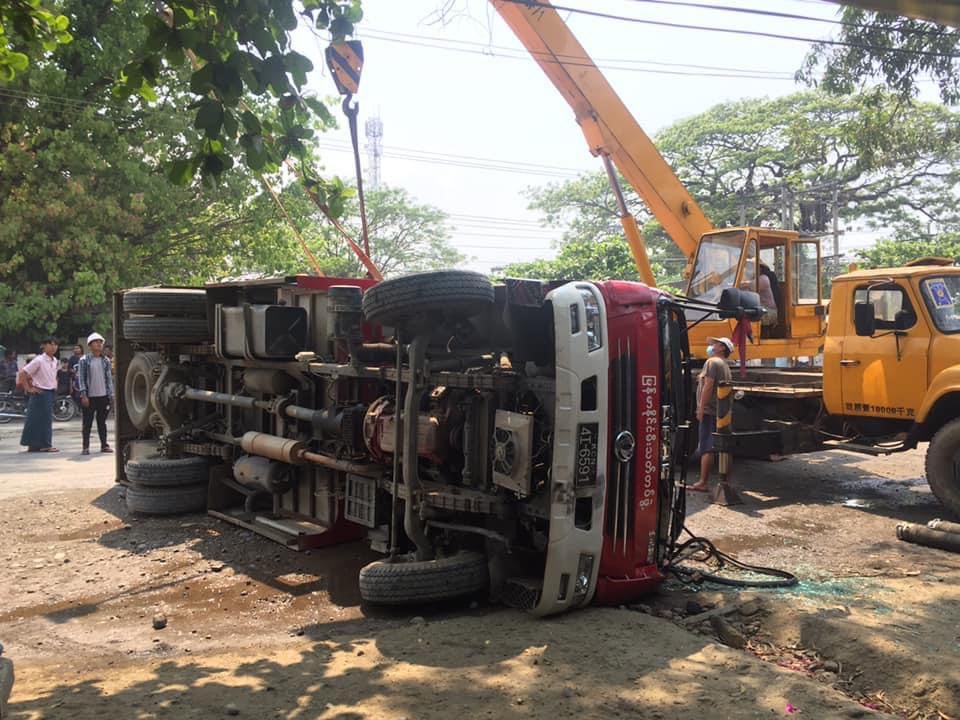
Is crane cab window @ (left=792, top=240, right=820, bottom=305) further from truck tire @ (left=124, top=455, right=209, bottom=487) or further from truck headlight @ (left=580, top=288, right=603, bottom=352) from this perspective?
truck tire @ (left=124, top=455, right=209, bottom=487)

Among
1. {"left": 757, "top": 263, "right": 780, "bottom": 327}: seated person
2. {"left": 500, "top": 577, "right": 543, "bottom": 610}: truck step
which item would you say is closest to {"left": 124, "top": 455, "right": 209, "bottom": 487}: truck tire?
{"left": 500, "top": 577, "right": 543, "bottom": 610}: truck step

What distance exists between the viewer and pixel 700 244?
1075 cm

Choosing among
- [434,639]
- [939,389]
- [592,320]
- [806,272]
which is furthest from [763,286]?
[434,639]

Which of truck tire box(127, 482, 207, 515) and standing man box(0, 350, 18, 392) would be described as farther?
standing man box(0, 350, 18, 392)

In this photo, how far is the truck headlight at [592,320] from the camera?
14.2ft

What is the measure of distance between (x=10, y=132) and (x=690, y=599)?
61.3 ft

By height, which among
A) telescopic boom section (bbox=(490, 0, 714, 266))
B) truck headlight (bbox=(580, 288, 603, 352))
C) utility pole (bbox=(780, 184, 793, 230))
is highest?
utility pole (bbox=(780, 184, 793, 230))

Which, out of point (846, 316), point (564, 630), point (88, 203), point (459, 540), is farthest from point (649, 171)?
point (88, 203)

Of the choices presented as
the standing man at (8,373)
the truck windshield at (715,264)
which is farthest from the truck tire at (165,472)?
the standing man at (8,373)

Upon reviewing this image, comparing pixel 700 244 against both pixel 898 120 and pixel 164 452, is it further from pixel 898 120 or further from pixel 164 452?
pixel 164 452

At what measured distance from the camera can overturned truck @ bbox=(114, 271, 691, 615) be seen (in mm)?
4340

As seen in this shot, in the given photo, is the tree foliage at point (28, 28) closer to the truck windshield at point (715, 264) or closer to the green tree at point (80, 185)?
the truck windshield at point (715, 264)

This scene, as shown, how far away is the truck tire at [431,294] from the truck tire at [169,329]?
345 centimetres

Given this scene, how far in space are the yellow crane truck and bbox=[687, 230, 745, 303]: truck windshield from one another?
17mm
